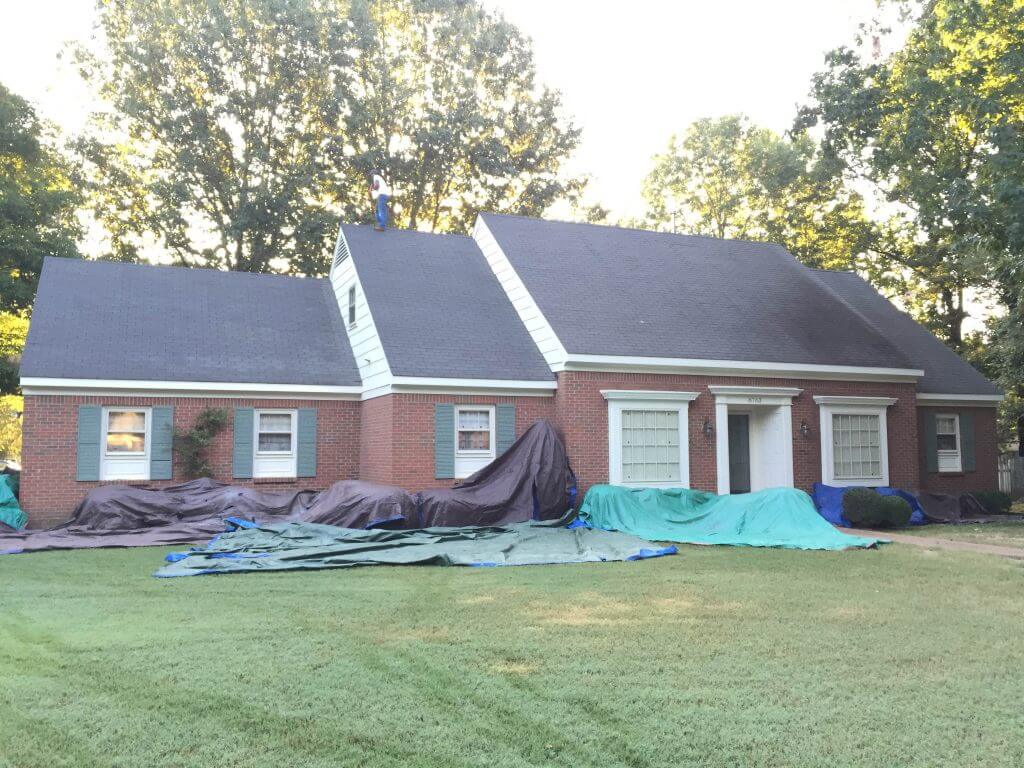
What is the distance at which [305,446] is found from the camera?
17656mm

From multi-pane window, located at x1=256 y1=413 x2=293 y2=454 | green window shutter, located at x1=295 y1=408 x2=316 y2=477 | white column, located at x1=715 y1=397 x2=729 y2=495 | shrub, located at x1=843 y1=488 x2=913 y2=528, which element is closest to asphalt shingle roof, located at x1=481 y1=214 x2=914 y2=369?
white column, located at x1=715 y1=397 x2=729 y2=495

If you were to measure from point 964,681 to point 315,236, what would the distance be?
26.2 meters

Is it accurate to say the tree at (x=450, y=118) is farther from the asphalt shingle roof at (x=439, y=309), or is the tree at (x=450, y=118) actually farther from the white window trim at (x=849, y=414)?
the white window trim at (x=849, y=414)

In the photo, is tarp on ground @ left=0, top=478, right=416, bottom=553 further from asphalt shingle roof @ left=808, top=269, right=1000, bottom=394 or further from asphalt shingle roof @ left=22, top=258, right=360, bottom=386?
asphalt shingle roof @ left=808, top=269, right=1000, bottom=394

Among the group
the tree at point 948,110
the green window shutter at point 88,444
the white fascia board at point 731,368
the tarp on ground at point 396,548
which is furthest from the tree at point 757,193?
the green window shutter at point 88,444

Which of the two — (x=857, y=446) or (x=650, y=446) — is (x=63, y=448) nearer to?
(x=650, y=446)

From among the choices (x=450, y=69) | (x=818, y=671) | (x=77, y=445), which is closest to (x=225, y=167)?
(x=450, y=69)

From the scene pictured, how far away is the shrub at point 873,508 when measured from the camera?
15.6m

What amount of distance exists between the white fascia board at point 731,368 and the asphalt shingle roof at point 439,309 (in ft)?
3.37

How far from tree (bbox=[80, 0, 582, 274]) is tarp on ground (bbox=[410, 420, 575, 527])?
15576mm

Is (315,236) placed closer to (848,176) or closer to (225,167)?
(225,167)

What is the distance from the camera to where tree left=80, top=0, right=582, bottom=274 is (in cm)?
2894

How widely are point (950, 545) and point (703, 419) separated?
540cm

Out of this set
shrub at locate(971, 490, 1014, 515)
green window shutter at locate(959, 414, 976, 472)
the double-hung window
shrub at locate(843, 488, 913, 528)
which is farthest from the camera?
green window shutter at locate(959, 414, 976, 472)
